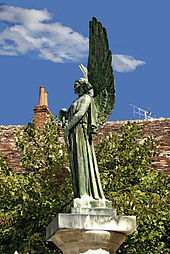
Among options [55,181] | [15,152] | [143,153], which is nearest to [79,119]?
[55,181]

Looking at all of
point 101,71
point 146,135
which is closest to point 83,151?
point 101,71

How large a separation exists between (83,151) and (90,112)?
643 mm

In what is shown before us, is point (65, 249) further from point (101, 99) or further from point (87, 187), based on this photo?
point (101, 99)

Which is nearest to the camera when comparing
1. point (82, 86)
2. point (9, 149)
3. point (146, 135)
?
point (82, 86)

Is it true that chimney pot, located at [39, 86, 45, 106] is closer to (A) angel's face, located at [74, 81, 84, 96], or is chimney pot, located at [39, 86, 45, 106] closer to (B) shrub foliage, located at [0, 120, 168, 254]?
(B) shrub foliage, located at [0, 120, 168, 254]

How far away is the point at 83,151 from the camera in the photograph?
7.15 metres

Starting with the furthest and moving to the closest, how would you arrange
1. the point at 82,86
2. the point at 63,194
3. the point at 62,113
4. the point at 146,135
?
the point at 146,135, the point at 63,194, the point at 62,113, the point at 82,86

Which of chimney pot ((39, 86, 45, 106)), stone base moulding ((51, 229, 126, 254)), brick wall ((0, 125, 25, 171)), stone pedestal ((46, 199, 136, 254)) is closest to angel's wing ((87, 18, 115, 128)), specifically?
stone pedestal ((46, 199, 136, 254))

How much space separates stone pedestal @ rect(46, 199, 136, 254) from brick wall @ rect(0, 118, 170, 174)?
39.9ft

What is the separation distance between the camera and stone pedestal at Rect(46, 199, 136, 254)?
6438 mm

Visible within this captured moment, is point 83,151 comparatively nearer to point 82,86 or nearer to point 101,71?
point 82,86

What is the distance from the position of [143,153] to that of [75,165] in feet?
23.6

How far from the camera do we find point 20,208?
1290 cm

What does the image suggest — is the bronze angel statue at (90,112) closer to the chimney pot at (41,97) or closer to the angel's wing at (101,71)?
the angel's wing at (101,71)
